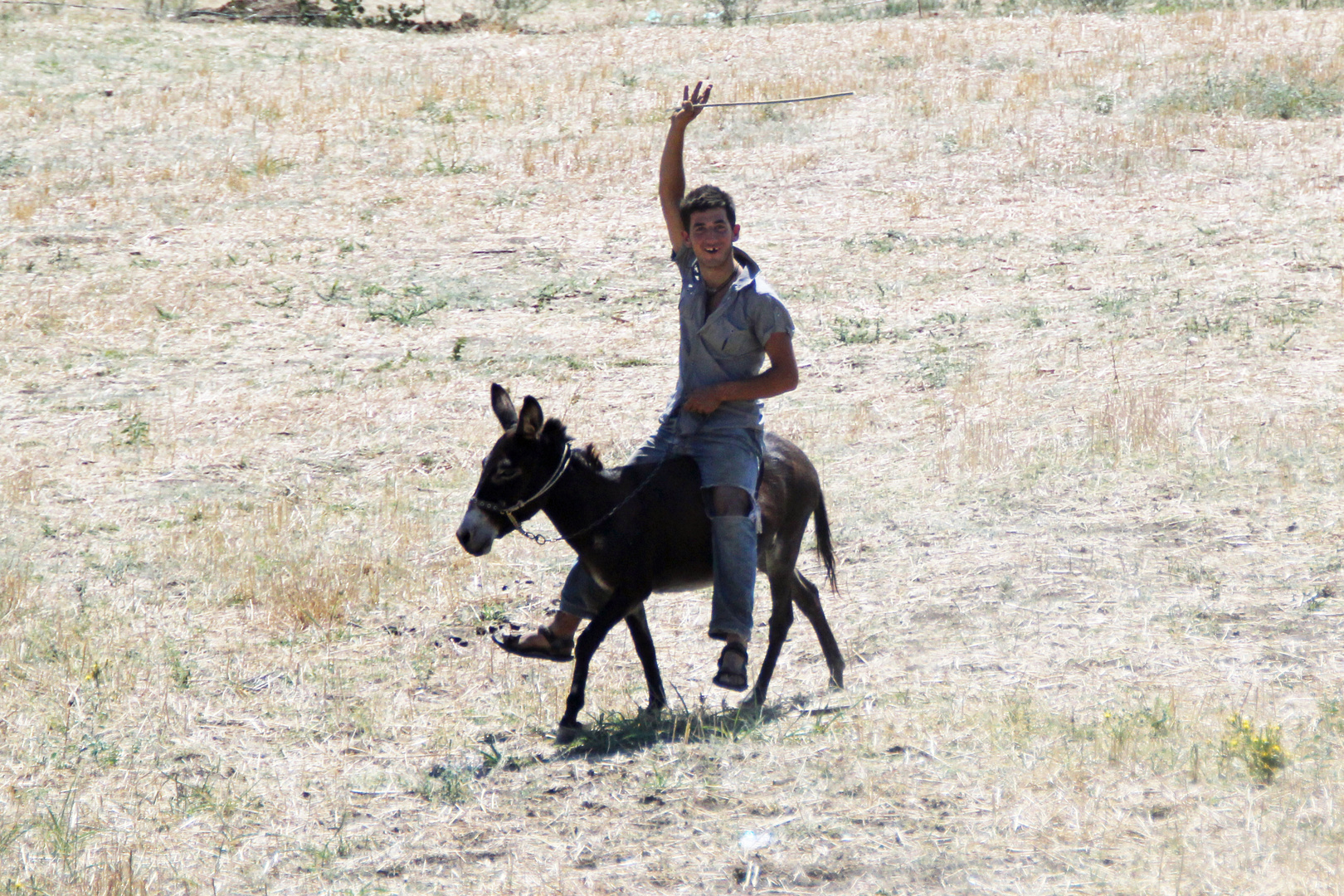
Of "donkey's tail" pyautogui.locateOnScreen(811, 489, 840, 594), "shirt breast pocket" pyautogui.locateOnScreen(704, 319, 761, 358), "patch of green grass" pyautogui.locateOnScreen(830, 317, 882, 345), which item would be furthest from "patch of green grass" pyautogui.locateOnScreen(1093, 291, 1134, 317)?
"shirt breast pocket" pyautogui.locateOnScreen(704, 319, 761, 358)

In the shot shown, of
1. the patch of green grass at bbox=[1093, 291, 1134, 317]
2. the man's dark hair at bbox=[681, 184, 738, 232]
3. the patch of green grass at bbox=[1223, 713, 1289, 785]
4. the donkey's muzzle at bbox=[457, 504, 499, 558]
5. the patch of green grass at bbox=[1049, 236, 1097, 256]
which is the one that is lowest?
the patch of green grass at bbox=[1223, 713, 1289, 785]

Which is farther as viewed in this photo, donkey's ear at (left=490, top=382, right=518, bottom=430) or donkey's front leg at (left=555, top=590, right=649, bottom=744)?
donkey's ear at (left=490, top=382, right=518, bottom=430)

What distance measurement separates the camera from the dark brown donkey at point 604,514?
570cm

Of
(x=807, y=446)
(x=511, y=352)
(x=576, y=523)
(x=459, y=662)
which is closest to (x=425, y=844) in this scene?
(x=576, y=523)

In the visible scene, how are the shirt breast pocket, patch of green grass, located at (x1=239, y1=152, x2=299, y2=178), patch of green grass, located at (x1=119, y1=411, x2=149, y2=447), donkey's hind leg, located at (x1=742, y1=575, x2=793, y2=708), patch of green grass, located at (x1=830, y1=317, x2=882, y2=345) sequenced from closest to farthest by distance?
the shirt breast pocket, donkey's hind leg, located at (x1=742, y1=575, x2=793, y2=708), patch of green grass, located at (x1=119, y1=411, x2=149, y2=447), patch of green grass, located at (x1=830, y1=317, x2=882, y2=345), patch of green grass, located at (x1=239, y1=152, x2=299, y2=178)

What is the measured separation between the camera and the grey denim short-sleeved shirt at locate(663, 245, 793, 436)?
5.77m

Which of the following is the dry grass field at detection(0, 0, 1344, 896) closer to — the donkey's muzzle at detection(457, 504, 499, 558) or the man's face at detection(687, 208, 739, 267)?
the donkey's muzzle at detection(457, 504, 499, 558)

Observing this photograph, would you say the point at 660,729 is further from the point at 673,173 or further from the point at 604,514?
the point at 673,173

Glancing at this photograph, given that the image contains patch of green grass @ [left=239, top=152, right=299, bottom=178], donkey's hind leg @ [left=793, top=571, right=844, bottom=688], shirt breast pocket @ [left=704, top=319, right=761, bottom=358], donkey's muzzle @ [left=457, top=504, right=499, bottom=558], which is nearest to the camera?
donkey's muzzle @ [left=457, top=504, right=499, bottom=558]

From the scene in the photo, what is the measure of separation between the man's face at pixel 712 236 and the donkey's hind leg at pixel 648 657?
5.38 ft

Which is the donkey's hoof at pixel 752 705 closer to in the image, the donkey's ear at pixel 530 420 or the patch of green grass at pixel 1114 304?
the donkey's ear at pixel 530 420

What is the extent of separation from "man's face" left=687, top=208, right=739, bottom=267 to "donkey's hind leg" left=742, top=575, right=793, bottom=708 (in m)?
1.72

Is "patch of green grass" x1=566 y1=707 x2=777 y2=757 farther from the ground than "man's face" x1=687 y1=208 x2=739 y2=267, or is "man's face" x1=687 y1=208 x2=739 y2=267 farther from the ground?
"man's face" x1=687 y1=208 x2=739 y2=267

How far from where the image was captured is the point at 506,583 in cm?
844
